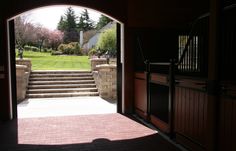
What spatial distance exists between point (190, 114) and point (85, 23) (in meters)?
44.5

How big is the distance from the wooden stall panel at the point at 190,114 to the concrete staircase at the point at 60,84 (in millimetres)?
5972

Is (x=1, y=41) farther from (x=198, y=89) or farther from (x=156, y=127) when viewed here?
(x=198, y=89)

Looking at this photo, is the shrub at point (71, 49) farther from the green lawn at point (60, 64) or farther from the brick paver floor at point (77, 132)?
the brick paver floor at point (77, 132)

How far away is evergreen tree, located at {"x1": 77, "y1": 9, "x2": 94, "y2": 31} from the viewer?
4600 cm

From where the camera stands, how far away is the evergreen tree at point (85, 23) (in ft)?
151

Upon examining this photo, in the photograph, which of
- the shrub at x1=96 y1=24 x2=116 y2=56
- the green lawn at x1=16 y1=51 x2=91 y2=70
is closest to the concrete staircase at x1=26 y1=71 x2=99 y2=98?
the green lawn at x1=16 y1=51 x2=91 y2=70

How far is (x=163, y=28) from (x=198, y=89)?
3.27 metres

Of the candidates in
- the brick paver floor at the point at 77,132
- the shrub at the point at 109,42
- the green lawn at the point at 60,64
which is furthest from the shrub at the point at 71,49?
the brick paver floor at the point at 77,132

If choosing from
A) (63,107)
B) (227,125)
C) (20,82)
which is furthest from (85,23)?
(227,125)

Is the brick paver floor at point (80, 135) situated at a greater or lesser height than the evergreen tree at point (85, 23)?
lesser

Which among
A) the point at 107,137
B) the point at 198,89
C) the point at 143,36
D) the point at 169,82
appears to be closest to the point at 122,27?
the point at 143,36

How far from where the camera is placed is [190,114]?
4020 mm

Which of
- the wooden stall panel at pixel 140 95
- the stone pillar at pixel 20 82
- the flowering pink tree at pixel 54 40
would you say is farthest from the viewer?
the flowering pink tree at pixel 54 40

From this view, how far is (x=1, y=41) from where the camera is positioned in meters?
6.04
